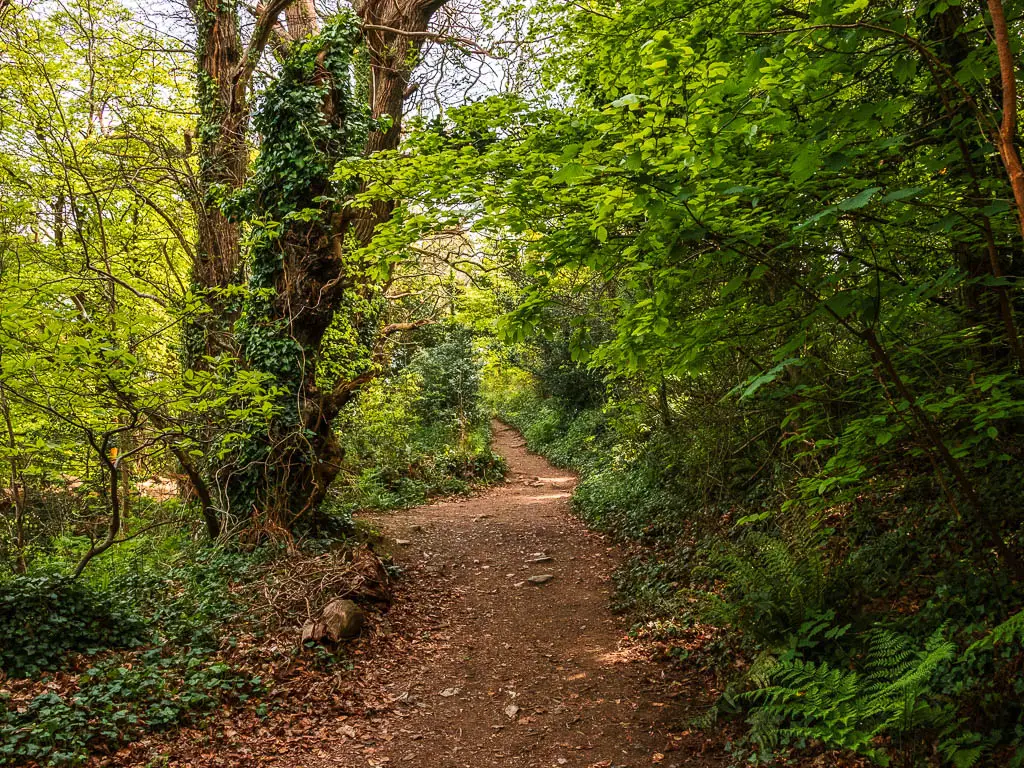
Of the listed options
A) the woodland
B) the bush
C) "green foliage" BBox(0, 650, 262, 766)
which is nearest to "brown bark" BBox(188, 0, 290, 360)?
the woodland

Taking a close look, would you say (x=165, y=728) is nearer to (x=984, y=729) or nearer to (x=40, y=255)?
(x=984, y=729)

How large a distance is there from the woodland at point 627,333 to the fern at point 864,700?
0.11ft

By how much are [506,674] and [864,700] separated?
351cm

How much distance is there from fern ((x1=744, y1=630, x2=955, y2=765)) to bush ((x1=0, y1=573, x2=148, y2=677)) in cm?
559

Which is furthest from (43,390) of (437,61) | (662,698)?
(437,61)

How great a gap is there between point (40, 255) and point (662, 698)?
10.5 m

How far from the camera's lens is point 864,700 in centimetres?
341

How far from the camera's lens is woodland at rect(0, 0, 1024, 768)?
2984 mm

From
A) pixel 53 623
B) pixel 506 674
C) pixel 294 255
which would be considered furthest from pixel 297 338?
pixel 506 674

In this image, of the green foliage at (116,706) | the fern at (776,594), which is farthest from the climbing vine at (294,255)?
the fern at (776,594)

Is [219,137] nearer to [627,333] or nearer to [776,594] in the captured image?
[627,333]

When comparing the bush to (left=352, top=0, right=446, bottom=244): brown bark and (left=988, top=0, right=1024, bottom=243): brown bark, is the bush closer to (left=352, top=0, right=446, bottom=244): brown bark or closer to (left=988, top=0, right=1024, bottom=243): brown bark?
(left=352, top=0, right=446, bottom=244): brown bark

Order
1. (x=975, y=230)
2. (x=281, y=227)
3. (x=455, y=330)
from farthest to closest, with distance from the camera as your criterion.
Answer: (x=455, y=330)
(x=281, y=227)
(x=975, y=230)

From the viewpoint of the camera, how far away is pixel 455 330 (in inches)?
853
